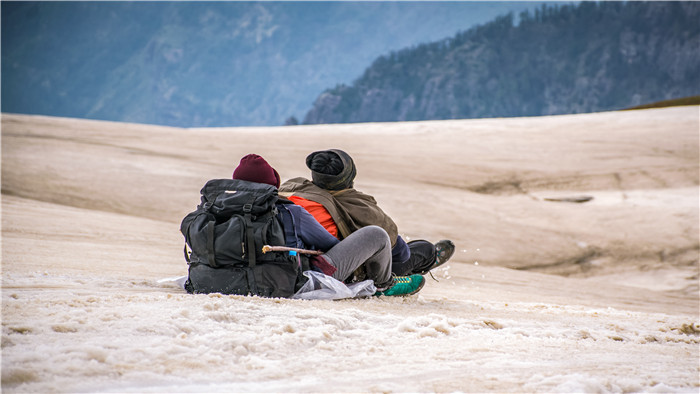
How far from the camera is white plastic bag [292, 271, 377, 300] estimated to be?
325cm

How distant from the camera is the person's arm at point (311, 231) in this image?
127 inches

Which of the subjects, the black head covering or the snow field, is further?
the black head covering

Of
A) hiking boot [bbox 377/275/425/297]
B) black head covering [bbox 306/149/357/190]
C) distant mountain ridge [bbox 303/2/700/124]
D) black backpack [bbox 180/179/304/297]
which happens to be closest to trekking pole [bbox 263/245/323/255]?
black backpack [bbox 180/179/304/297]

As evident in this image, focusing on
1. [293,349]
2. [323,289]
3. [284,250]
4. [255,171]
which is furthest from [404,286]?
[293,349]

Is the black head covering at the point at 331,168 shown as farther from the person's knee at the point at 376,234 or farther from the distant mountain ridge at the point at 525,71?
the distant mountain ridge at the point at 525,71

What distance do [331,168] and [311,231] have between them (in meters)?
0.43

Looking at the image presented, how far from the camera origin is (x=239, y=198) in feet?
10.0

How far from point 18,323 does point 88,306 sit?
1.26 ft

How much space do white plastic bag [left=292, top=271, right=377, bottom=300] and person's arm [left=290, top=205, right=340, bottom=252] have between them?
0.54ft

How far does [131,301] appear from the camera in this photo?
9.07ft

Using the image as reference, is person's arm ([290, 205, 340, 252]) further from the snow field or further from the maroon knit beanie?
the snow field

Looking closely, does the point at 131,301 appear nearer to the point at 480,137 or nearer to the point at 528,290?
the point at 528,290

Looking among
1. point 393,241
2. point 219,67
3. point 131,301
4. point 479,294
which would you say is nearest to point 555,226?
point 479,294

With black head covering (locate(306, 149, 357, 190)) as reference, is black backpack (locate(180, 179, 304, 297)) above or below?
below
